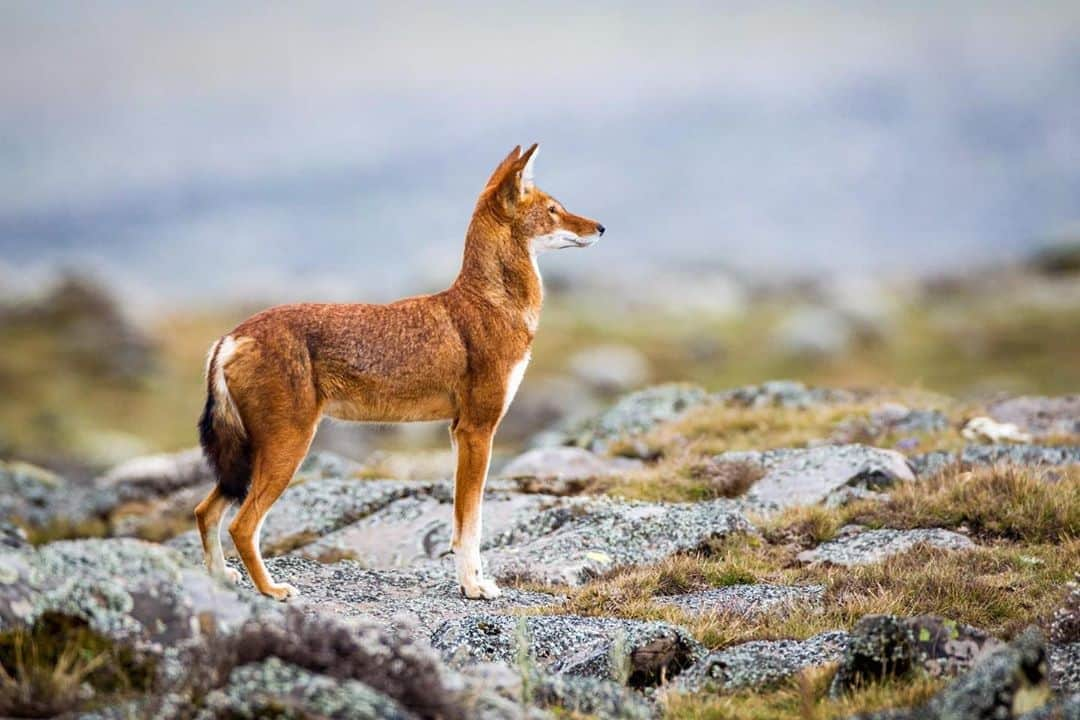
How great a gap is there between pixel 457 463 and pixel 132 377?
223 feet

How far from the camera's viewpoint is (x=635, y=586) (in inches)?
532

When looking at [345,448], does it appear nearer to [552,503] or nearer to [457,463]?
[552,503]

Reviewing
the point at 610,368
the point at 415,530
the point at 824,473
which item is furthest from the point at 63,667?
the point at 610,368

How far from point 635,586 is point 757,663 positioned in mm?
3015

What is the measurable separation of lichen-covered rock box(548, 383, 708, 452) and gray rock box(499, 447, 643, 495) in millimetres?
1983

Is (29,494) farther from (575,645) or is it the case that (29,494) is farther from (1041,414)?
(1041,414)

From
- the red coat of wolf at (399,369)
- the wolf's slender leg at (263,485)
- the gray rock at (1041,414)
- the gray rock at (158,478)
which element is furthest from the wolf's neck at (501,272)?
the gray rock at (158,478)

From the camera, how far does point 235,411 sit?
12344 mm

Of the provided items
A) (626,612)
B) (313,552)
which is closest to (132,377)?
(313,552)

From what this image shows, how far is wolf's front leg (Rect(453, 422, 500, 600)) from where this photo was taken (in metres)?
13.4

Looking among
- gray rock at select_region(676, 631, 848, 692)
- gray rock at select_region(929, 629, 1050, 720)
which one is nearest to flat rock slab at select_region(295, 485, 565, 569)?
gray rock at select_region(676, 631, 848, 692)

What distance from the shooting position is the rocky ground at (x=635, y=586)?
332 inches

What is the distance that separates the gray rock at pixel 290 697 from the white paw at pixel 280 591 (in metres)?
4.30

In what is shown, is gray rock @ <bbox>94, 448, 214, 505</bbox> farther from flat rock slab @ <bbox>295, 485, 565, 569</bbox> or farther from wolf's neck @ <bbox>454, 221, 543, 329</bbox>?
wolf's neck @ <bbox>454, 221, 543, 329</bbox>
